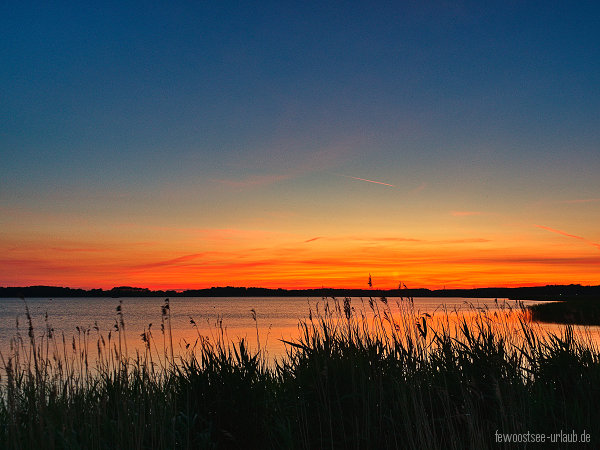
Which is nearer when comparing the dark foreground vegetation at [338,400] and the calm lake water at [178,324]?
the dark foreground vegetation at [338,400]

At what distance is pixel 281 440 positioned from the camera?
6.18 metres

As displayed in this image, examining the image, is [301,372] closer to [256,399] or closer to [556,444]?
[256,399]

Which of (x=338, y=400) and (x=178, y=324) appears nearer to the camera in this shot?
(x=338, y=400)

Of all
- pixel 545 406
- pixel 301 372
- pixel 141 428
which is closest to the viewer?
pixel 141 428

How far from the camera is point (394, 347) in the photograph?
7262 mm

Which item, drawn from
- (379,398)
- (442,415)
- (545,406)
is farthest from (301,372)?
(545,406)

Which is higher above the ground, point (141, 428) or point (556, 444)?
point (141, 428)

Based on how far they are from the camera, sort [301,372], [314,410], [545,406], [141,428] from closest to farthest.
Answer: [141,428] < [545,406] < [314,410] < [301,372]

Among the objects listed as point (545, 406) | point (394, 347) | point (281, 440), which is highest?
point (394, 347)

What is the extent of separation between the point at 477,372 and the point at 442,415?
0.82 metres

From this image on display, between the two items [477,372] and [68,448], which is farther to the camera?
[477,372]

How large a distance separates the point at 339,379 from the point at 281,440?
41.3 inches

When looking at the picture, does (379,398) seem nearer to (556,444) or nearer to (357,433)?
(357,433)

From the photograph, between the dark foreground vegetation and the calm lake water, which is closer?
the dark foreground vegetation
